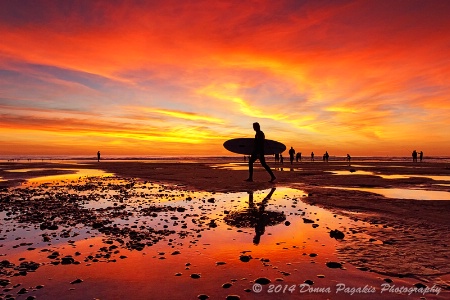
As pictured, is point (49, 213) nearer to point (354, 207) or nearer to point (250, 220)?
point (250, 220)

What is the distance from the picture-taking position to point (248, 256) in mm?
6355

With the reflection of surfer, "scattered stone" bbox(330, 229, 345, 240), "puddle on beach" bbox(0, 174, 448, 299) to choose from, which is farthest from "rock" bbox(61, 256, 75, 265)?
"scattered stone" bbox(330, 229, 345, 240)

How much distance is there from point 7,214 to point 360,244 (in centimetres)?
1084

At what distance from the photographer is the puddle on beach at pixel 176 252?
4.91 meters

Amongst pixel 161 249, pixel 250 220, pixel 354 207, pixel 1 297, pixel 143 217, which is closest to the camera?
pixel 1 297

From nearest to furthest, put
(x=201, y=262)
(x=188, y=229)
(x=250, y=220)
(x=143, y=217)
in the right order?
(x=201, y=262)
(x=188, y=229)
(x=250, y=220)
(x=143, y=217)

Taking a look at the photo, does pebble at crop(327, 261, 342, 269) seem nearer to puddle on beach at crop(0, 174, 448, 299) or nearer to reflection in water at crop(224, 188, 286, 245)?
puddle on beach at crop(0, 174, 448, 299)

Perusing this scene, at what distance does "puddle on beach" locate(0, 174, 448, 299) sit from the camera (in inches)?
193

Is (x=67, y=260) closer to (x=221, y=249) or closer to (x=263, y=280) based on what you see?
(x=221, y=249)

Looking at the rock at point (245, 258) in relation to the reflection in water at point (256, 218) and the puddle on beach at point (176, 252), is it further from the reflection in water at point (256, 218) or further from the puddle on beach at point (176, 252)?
the reflection in water at point (256, 218)

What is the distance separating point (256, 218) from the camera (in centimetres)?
995

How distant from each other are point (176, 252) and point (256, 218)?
12.4 ft

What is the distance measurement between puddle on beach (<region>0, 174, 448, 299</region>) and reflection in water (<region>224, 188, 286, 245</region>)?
29 mm

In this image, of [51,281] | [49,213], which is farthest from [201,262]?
[49,213]
